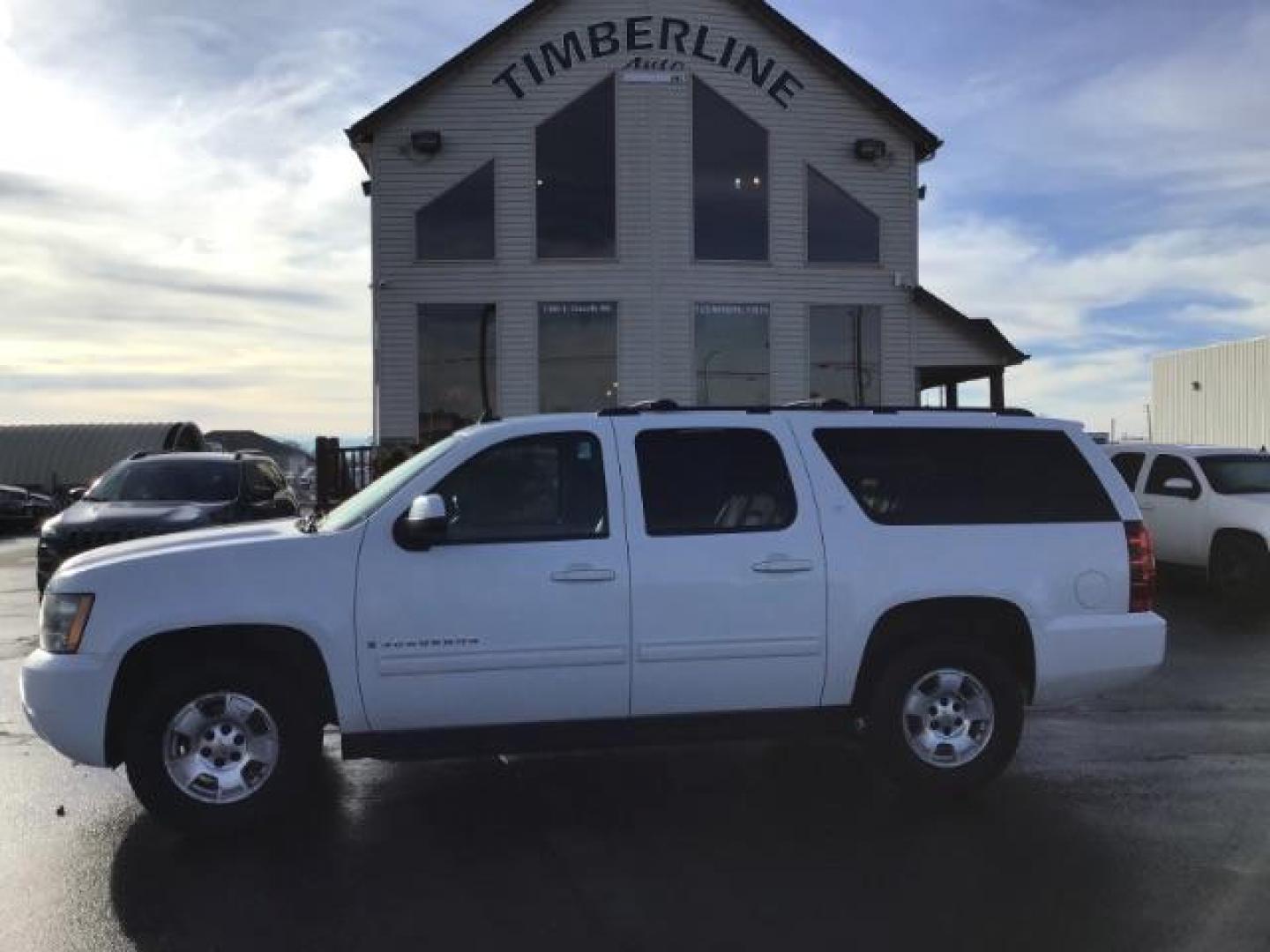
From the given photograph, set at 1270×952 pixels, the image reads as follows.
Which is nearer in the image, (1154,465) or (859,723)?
(859,723)

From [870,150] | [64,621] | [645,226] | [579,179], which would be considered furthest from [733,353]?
[64,621]

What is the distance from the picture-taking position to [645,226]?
1756 cm

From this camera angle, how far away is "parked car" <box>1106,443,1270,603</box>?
12320mm

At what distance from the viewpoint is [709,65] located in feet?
58.9

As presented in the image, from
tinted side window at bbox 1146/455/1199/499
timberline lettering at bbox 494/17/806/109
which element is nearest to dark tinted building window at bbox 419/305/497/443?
timberline lettering at bbox 494/17/806/109

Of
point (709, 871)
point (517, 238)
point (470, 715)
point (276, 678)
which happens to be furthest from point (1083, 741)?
point (517, 238)

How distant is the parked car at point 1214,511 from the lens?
12.3 m

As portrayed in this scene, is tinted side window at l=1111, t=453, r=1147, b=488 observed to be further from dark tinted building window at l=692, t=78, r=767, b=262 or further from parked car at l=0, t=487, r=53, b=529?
parked car at l=0, t=487, r=53, b=529

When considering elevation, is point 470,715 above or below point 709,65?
below

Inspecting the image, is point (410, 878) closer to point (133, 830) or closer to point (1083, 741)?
point (133, 830)

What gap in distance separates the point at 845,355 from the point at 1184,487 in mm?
6295

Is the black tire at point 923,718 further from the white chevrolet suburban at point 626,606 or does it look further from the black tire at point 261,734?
the black tire at point 261,734

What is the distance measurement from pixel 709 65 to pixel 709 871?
51.1 feet

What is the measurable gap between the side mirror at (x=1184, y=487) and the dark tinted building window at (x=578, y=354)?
7.90 m
